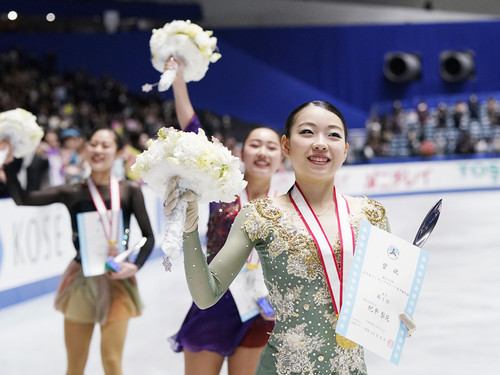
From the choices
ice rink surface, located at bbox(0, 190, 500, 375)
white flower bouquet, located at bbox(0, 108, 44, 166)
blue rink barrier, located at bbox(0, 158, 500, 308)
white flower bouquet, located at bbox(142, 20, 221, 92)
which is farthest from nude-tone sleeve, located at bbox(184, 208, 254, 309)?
blue rink barrier, located at bbox(0, 158, 500, 308)

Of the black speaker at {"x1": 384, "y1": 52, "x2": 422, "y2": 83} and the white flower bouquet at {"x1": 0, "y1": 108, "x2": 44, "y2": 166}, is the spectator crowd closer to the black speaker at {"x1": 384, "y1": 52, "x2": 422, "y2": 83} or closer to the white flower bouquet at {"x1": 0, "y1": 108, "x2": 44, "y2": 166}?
the black speaker at {"x1": 384, "y1": 52, "x2": 422, "y2": 83}

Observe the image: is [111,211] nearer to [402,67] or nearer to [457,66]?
[402,67]

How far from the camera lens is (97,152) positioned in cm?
368

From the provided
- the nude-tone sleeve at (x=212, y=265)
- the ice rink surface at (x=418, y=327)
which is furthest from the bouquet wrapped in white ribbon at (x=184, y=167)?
the ice rink surface at (x=418, y=327)

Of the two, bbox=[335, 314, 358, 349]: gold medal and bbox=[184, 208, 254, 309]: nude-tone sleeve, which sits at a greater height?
bbox=[184, 208, 254, 309]: nude-tone sleeve

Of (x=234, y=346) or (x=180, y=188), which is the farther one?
(x=234, y=346)

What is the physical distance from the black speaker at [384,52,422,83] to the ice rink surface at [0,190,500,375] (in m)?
14.7

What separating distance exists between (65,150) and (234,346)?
736cm

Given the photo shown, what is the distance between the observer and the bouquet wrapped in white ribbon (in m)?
1.76

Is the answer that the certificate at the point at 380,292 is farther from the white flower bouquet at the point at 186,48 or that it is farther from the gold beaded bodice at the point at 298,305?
the white flower bouquet at the point at 186,48

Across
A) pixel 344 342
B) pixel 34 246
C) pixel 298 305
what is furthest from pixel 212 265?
pixel 34 246

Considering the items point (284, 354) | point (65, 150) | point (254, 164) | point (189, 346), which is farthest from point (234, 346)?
point (65, 150)

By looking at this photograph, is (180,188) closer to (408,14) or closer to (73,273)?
(73,273)

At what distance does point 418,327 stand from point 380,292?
4107 millimetres
